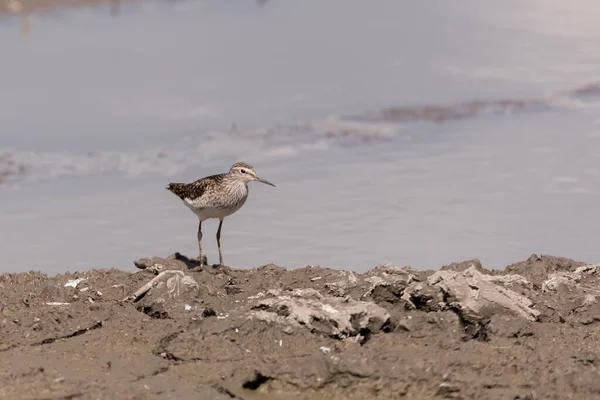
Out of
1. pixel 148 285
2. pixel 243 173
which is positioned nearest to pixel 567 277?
pixel 148 285

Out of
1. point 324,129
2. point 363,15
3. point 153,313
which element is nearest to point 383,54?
point 363,15

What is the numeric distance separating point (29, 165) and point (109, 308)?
467 centimetres

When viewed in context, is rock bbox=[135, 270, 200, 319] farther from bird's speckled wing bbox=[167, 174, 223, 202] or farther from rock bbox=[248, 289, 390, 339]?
bird's speckled wing bbox=[167, 174, 223, 202]

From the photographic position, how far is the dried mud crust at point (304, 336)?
6395 millimetres

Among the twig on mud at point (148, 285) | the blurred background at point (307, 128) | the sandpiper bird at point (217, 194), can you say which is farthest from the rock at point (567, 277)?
the sandpiper bird at point (217, 194)

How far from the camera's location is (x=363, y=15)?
17.9m

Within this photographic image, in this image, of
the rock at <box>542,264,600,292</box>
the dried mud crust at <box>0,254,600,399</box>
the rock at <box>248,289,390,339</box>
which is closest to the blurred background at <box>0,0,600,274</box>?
the rock at <box>542,264,600,292</box>

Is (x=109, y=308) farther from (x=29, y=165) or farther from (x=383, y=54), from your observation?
(x=383, y=54)

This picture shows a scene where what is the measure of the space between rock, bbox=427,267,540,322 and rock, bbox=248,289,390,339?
0.45m

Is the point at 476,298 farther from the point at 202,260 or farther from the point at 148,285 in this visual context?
the point at 202,260

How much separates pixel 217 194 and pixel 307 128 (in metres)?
3.50

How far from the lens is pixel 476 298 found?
729 cm

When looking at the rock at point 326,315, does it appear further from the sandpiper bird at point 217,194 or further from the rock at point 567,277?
the sandpiper bird at point 217,194

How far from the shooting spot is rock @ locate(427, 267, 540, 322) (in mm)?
7266
